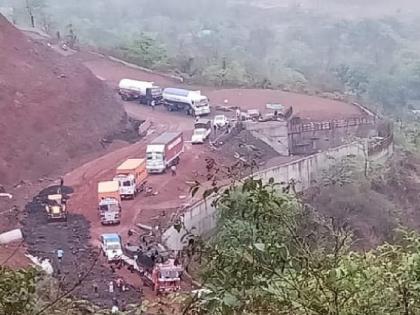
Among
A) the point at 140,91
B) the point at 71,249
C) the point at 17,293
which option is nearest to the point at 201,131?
the point at 140,91

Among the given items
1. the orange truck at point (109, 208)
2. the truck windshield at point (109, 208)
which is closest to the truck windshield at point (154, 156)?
the orange truck at point (109, 208)

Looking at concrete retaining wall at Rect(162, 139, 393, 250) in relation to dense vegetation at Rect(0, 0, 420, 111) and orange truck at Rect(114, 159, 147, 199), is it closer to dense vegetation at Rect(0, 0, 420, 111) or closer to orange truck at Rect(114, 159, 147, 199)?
orange truck at Rect(114, 159, 147, 199)

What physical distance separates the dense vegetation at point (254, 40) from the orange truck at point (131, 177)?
9.58 meters

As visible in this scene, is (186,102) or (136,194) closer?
(136,194)

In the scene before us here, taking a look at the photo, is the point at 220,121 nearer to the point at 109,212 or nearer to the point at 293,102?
the point at 293,102

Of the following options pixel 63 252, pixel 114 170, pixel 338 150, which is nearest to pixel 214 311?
pixel 63 252

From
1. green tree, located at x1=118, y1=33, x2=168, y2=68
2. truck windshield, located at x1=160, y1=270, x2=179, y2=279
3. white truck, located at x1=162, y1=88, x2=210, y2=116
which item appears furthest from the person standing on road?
green tree, located at x1=118, y1=33, x2=168, y2=68

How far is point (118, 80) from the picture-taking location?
2342 cm

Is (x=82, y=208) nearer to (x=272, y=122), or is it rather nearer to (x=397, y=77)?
(x=272, y=122)

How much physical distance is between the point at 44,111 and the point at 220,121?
416 cm

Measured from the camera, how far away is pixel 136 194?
593 inches

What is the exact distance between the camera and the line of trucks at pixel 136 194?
34.9ft

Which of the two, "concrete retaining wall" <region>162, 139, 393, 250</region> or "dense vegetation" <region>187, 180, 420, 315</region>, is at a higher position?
"dense vegetation" <region>187, 180, 420, 315</region>

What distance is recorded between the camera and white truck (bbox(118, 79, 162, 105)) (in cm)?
2141
